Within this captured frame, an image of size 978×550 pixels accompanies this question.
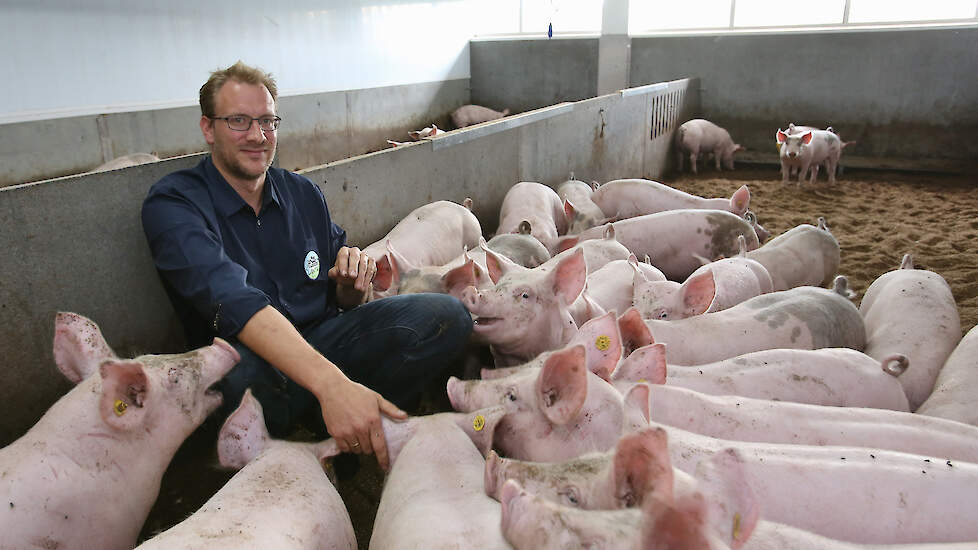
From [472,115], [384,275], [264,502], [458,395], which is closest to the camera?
[264,502]

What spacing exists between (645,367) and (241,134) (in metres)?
1.60

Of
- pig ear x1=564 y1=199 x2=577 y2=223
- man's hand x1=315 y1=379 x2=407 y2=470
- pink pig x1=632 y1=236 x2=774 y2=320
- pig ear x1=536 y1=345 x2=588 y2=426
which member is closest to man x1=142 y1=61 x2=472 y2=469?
man's hand x1=315 y1=379 x2=407 y2=470

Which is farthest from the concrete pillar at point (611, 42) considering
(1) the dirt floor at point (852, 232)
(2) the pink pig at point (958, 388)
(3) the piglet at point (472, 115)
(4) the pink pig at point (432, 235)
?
(2) the pink pig at point (958, 388)

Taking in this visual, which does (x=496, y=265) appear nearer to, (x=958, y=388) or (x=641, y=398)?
(x=641, y=398)

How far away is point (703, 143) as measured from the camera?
9234mm

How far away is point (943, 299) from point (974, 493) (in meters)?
1.89

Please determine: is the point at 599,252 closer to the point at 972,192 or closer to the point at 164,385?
the point at 164,385

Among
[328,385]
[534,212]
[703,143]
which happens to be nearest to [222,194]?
[328,385]

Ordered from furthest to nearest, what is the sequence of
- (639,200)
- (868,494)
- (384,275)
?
(639,200), (384,275), (868,494)

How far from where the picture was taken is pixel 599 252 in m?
4.27

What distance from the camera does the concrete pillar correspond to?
10.3 m

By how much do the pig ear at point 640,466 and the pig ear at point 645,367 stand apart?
957 millimetres

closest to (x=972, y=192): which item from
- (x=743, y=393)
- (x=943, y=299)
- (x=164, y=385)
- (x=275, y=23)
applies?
(x=943, y=299)

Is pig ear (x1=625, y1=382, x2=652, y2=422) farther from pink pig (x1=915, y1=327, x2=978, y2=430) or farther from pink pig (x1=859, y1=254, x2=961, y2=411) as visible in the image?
pink pig (x1=859, y1=254, x2=961, y2=411)
